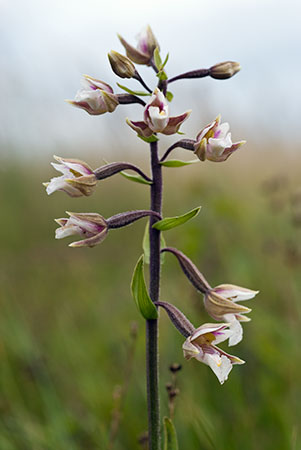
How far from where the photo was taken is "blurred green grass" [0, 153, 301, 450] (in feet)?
6.07

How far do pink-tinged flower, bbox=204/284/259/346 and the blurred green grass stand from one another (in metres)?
0.31

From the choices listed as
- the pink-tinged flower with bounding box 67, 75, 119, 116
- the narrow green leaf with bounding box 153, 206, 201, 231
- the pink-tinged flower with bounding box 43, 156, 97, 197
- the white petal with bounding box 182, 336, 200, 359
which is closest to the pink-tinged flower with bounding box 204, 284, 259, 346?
the white petal with bounding box 182, 336, 200, 359

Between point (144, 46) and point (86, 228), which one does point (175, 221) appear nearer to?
point (86, 228)

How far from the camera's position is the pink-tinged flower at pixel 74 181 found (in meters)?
1.39

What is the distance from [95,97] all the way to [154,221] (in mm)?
400

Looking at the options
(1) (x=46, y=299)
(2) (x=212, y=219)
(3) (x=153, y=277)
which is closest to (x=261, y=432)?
(3) (x=153, y=277)

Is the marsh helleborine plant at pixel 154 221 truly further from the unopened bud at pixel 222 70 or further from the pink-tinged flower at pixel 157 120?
the unopened bud at pixel 222 70

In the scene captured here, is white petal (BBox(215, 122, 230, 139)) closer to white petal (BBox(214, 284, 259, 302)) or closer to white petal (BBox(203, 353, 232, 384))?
white petal (BBox(214, 284, 259, 302))

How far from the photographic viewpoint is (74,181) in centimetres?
138

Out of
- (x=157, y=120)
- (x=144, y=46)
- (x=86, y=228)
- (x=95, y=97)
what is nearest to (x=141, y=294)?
(x=86, y=228)


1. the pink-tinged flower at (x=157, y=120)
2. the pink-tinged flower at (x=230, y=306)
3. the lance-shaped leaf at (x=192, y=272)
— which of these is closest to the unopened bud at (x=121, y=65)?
Answer: the pink-tinged flower at (x=157, y=120)

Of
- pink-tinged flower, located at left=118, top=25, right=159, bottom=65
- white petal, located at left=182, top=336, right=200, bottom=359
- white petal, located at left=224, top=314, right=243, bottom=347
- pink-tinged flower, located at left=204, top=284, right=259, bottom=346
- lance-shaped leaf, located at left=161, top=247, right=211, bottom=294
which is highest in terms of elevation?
pink-tinged flower, located at left=118, top=25, right=159, bottom=65

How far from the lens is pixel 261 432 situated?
1896 millimetres

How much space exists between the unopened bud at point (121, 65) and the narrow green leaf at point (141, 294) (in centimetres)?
57
